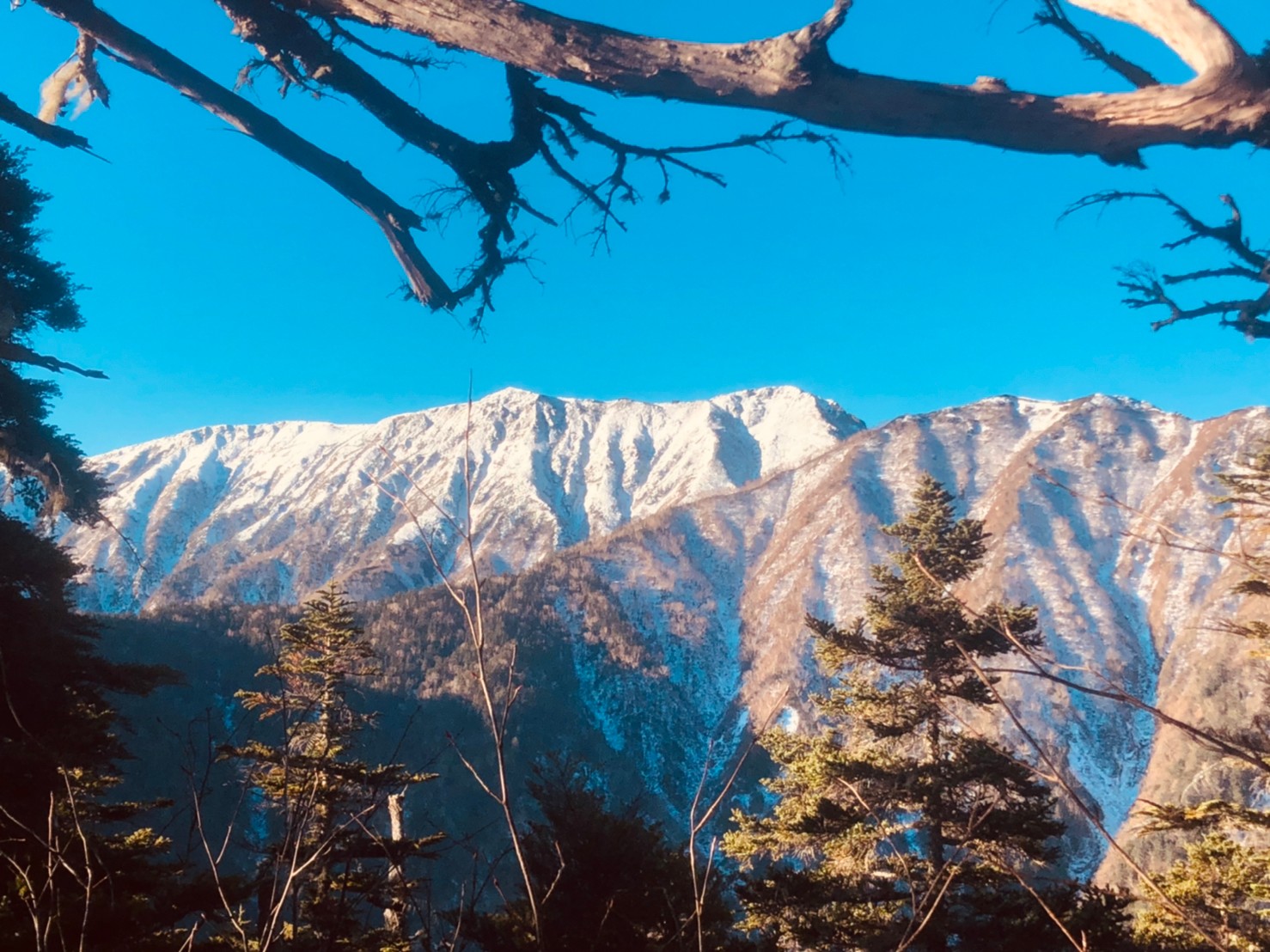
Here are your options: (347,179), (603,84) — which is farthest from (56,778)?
(603,84)

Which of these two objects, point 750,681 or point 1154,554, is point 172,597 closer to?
point 750,681

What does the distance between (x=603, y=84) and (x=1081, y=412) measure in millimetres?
222247

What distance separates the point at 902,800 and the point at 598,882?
16.0ft

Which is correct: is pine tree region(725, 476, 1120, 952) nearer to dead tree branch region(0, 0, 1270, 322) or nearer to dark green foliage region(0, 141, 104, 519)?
dead tree branch region(0, 0, 1270, 322)

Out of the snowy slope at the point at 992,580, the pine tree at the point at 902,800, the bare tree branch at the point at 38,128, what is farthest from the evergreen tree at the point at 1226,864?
the snowy slope at the point at 992,580

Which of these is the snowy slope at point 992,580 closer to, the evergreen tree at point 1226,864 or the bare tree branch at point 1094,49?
the evergreen tree at point 1226,864

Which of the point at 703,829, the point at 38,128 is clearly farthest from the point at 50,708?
the point at 703,829

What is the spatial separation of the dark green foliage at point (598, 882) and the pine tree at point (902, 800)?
9.43ft

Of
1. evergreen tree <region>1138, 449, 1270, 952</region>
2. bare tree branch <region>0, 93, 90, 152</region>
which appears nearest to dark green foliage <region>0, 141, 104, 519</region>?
bare tree branch <region>0, 93, 90, 152</region>

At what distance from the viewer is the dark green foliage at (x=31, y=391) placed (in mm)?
7973

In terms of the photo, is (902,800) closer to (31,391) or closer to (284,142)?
(284,142)

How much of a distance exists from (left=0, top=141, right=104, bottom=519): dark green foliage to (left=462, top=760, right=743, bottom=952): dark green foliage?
615cm

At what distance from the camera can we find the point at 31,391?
8.92 metres

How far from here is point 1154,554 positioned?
14025 cm
